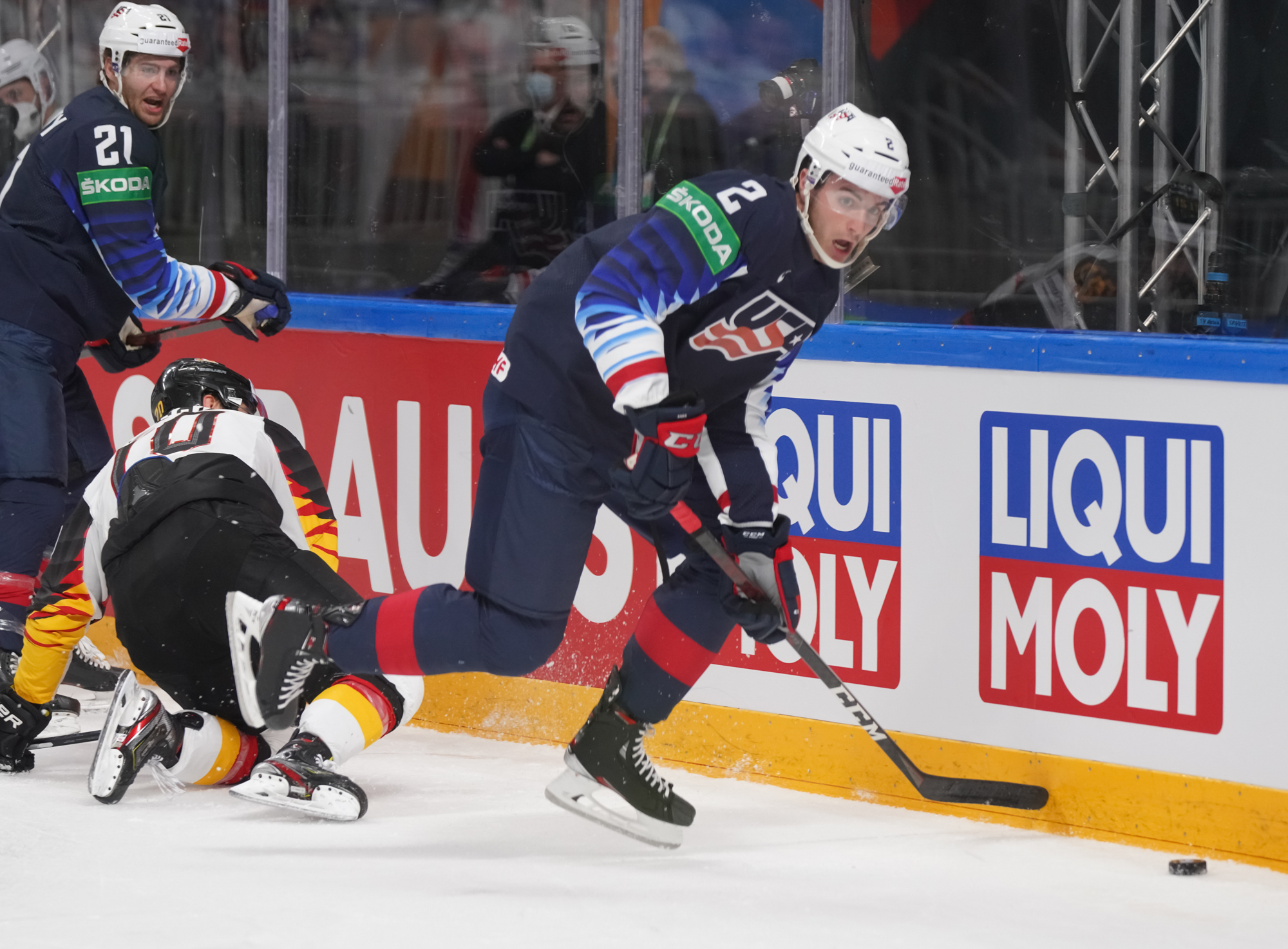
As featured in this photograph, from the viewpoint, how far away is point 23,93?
543 centimetres

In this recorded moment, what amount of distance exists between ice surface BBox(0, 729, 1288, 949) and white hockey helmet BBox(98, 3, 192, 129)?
1.54 metres

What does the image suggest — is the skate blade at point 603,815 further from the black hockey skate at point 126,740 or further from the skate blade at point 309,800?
the black hockey skate at point 126,740

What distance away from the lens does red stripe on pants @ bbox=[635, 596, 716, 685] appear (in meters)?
2.99

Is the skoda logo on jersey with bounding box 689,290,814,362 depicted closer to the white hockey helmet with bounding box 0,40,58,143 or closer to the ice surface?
the ice surface

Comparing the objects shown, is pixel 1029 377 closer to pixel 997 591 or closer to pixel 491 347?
pixel 997 591

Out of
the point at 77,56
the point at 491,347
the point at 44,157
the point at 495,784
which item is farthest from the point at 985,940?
the point at 77,56

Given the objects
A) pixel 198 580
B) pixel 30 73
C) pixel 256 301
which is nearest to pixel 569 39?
pixel 256 301

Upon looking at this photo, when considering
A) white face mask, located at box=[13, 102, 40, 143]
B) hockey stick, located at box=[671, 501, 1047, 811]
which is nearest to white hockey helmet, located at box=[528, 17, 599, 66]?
hockey stick, located at box=[671, 501, 1047, 811]

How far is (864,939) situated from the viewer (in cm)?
250

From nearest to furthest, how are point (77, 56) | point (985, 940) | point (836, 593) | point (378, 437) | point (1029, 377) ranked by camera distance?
point (985, 940) < point (1029, 377) < point (836, 593) < point (378, 437) < point (77, 56)

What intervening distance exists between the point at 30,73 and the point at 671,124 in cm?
249

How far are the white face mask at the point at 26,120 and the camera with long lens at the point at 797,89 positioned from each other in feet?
8.93

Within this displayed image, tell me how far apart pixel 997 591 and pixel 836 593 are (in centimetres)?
34

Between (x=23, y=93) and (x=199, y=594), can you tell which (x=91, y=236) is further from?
(x=23, y=93)
